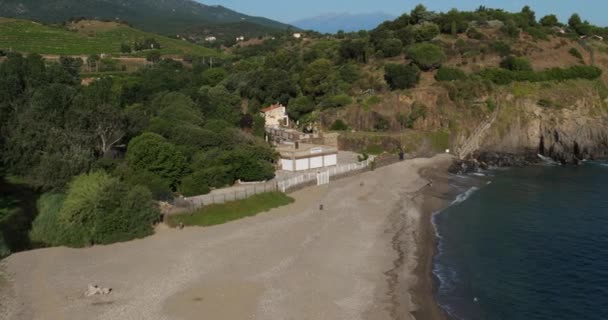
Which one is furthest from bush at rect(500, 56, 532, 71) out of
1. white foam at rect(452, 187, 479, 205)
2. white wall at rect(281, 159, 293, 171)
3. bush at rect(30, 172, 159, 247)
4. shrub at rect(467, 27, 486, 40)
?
bush at rect(30, 172, 159, 247)

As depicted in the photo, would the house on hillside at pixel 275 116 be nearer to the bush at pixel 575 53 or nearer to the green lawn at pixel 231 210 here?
the green lawn at pixel 231 210

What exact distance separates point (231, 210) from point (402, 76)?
3612 centimetres

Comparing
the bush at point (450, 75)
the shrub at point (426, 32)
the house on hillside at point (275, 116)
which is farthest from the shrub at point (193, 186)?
the shrub at point (426, 32)

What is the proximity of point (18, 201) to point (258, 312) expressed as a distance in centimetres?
2306

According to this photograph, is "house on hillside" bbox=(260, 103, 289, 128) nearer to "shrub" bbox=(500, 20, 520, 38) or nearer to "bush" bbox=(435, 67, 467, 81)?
"bush" bbox=(435, 67, 467, 81)

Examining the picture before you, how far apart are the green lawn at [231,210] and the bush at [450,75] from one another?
35.0m

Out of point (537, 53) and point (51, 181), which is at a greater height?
point (537, 53)

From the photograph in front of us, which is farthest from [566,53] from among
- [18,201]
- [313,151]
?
[18,201]

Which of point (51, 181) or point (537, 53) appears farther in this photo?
point (537, 53)

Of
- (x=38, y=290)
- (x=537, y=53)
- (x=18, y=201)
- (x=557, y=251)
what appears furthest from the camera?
(x=537, y=53)

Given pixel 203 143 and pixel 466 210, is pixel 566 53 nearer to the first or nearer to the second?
pixel 466 210

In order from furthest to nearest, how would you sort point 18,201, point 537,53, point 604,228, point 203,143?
1. point 537,53
2. point 203,143
3. point 18,201
4. point 604,228

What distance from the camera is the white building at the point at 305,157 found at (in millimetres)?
47125

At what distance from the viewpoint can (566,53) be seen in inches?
2960
